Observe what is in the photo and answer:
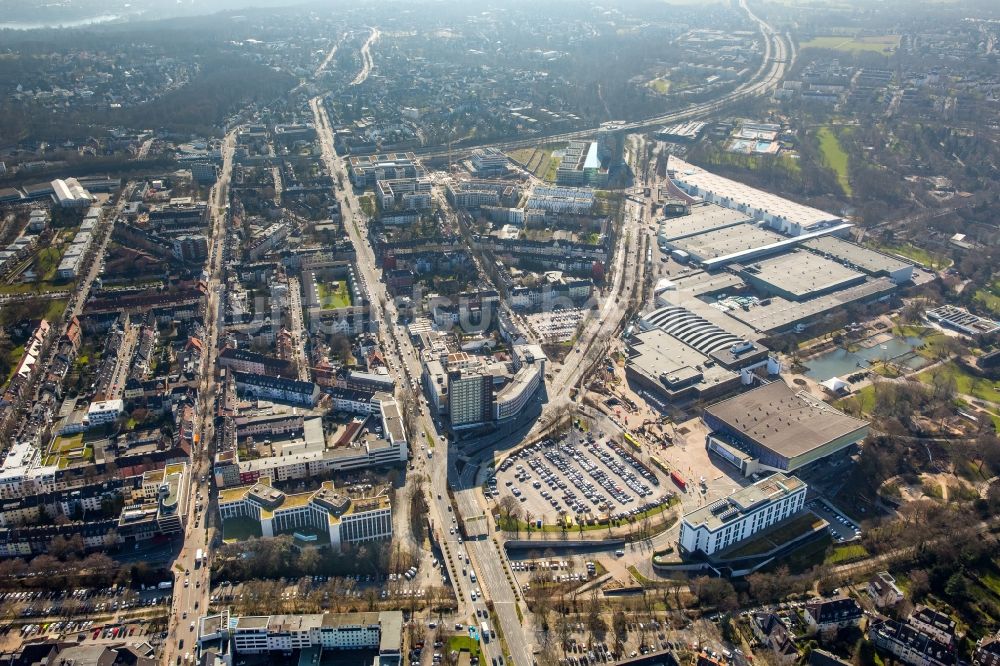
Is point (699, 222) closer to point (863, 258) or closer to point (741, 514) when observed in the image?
point (863, 258)

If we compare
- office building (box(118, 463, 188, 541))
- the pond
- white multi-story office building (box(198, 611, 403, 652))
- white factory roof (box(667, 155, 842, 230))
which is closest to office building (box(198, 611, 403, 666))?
white multi-story office building (box(198, 611, 403, 652))

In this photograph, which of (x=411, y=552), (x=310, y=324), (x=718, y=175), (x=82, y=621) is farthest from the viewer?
(x=718, y=175)

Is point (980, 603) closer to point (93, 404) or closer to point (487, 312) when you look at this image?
point (487, 312)

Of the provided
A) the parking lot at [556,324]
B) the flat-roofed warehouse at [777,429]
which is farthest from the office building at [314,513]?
the parking lot at [556,324]

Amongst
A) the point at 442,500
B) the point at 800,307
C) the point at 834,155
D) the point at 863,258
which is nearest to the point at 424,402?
the point at 442,500

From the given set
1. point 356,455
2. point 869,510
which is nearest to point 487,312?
point 356,455

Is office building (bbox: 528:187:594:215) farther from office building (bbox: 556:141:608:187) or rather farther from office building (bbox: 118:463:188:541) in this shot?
office building (bbox: 118:463:188:541)
